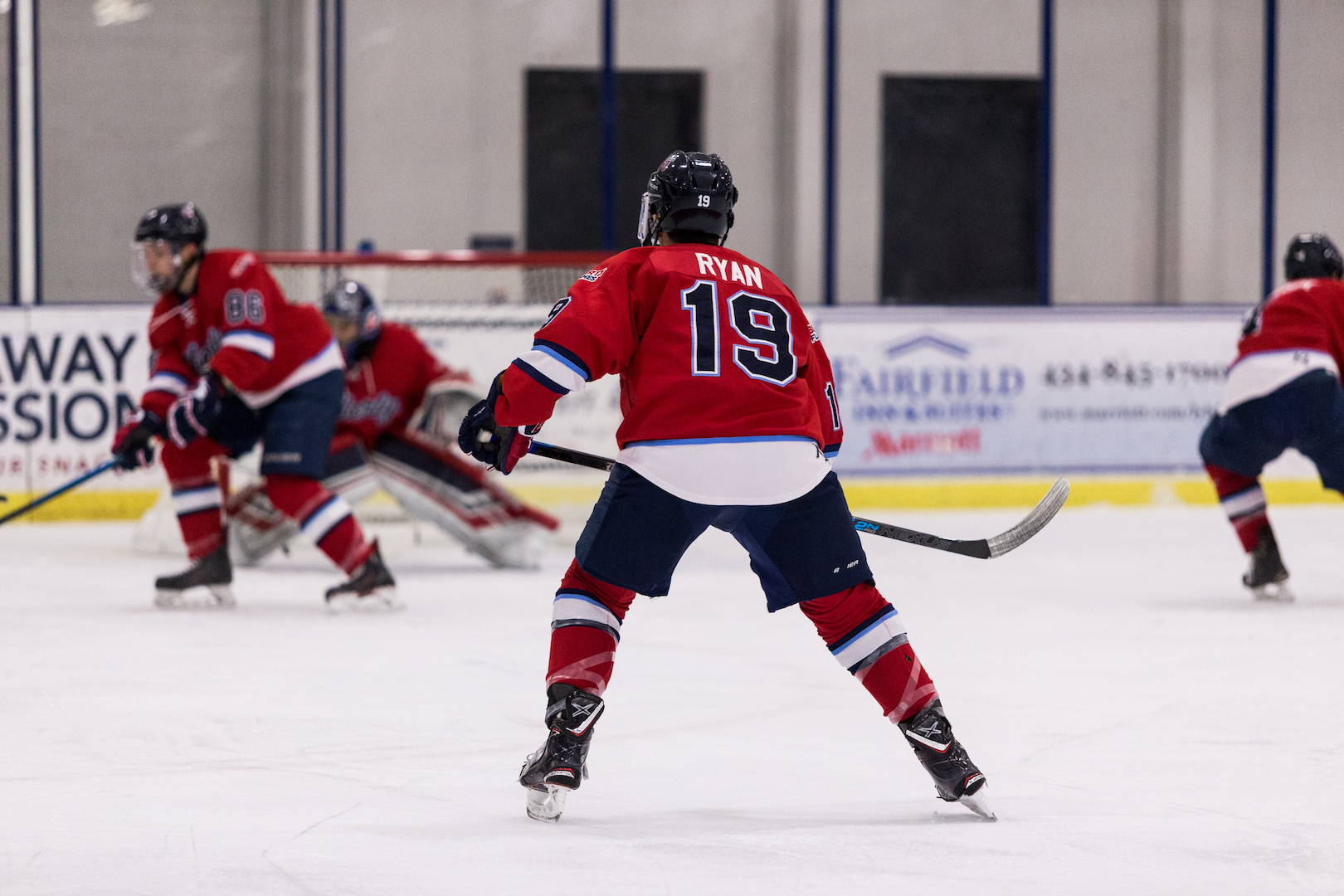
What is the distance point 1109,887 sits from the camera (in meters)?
2.17

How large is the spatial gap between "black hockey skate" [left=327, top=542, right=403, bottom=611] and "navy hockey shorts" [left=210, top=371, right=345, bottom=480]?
11.7 inches

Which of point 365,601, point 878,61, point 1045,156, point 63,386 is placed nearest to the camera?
point 365,601

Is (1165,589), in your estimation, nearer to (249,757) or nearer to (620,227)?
(249,757)

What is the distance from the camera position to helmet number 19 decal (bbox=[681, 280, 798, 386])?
8.14ft

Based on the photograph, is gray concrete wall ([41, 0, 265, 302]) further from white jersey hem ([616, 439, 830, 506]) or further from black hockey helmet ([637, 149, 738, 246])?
white jersey hem ([616, 439, 830, 506])

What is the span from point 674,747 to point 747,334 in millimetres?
924

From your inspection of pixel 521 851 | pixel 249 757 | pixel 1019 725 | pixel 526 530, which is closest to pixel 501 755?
pixel 249 757

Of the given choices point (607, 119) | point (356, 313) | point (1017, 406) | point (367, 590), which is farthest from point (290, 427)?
point (607, 119)

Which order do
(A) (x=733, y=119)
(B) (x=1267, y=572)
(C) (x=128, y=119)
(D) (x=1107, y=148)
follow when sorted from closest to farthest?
(B) (x=1267, y=572) < (C) (x=128, y=119) < (A) (x=733, y=119) < (D) (x=1107, y=148)

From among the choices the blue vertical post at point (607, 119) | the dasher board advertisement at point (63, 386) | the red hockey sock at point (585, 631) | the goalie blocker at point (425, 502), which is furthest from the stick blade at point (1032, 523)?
the blue vertical post at point (607, 119)

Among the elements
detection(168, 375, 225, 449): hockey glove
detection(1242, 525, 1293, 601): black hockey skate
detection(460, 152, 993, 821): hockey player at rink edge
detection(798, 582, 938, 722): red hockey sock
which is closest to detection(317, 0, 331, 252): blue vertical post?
detection(168, 375, 225, 449): hockey glove

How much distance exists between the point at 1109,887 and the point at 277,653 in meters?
2.43

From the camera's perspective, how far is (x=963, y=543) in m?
2.83

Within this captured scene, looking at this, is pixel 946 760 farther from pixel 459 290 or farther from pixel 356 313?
pixel 459 290
